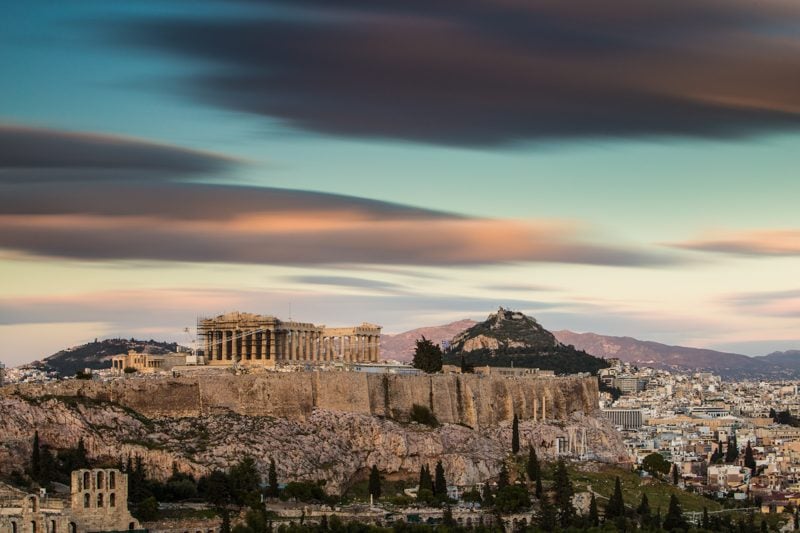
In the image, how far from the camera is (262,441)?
98.9 metres

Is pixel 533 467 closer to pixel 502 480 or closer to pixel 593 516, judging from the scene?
pixel 502 480

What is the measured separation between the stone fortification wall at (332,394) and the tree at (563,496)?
12777 millimetres

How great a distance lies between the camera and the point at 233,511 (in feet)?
291

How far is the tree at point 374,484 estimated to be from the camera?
98.5m

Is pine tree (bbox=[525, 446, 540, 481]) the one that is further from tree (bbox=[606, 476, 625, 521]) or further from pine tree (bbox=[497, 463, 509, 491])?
tree (bbox=[606, 476, 625, 521])

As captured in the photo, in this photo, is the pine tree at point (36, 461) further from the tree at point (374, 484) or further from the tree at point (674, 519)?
the tree at point (674, 519)

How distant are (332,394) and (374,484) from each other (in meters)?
9.24

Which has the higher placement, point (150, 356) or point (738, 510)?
point (150, 356)

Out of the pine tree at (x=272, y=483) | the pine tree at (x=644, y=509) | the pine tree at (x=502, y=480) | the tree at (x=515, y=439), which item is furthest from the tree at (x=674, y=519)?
the pine tree at (x=272, y=483)

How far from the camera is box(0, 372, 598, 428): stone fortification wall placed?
326 ft

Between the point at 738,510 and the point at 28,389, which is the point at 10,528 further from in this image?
the point at 738,510

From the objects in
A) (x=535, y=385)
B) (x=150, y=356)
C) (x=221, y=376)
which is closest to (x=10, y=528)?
(x=221, y=376)

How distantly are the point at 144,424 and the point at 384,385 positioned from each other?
1935 centimetres

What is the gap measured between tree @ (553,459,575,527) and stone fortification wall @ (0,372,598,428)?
41.9ft
